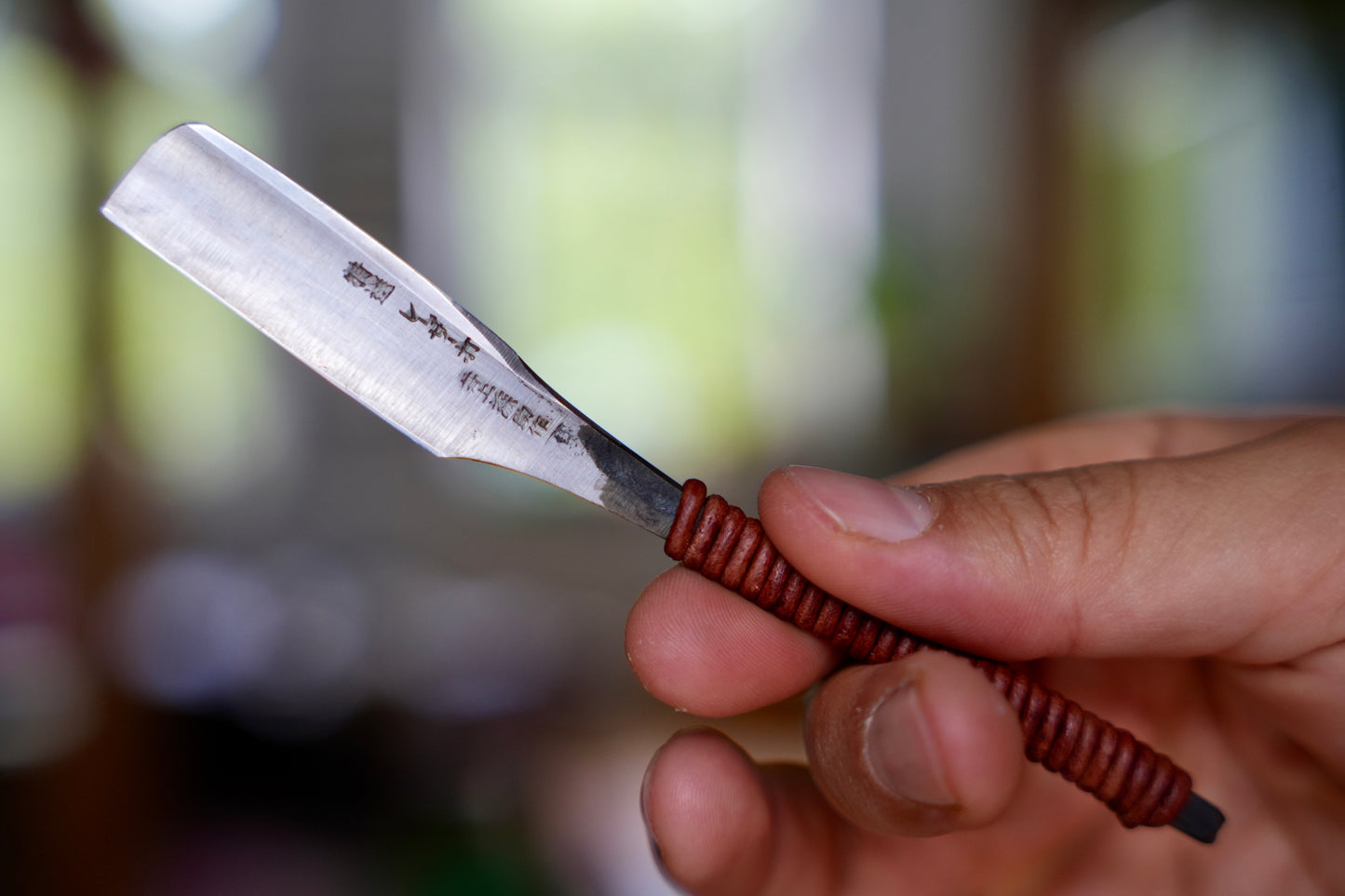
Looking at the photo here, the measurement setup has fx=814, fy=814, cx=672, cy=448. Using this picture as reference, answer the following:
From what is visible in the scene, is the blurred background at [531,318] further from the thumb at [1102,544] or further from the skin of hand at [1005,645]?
the thumb at [1102,544]

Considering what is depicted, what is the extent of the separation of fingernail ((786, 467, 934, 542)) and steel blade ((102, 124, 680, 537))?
0.08 metres

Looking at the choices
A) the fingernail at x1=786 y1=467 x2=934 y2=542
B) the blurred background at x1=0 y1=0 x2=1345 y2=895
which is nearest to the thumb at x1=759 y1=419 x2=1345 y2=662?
the fingernail at x1=786 y1=467 x2=934 y2=542

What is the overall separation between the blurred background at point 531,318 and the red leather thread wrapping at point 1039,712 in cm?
89

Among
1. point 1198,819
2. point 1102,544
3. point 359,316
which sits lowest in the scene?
point 1198,819

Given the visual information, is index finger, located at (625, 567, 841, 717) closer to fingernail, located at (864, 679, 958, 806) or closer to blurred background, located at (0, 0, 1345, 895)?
fingernail, located at (864, 679, 958, 806)

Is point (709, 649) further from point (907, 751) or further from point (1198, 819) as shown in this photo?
point (1198, 819)

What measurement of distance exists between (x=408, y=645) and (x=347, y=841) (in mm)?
406

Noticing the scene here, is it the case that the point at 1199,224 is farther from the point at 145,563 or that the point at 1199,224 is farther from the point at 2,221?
the point at 2,221

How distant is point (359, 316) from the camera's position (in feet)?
1.41

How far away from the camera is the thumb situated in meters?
0.46

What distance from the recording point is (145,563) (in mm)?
1468

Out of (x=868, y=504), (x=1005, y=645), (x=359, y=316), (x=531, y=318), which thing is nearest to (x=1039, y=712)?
(x=1005, y=645)

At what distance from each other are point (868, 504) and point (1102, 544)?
0.14 meters

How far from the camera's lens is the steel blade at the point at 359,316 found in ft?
1.34
